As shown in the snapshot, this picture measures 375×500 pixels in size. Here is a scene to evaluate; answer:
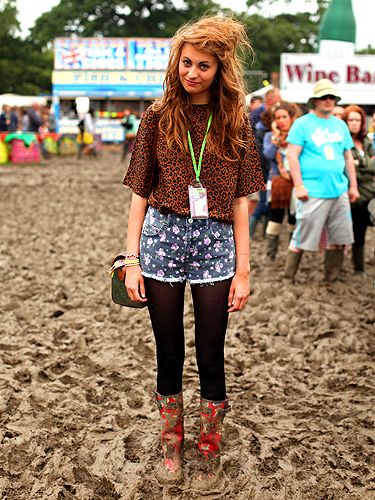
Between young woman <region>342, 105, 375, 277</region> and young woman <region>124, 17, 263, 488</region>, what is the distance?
368cm

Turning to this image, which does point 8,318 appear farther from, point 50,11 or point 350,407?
point 50,11

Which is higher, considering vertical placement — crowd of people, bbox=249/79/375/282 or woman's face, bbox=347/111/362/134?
woman's face, bbox=347/111/362/134

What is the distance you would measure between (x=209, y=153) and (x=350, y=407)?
6.03ft

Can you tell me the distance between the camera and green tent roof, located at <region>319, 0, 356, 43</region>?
78.5 feet

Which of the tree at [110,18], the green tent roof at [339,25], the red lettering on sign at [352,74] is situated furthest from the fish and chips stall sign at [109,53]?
the tree at [110,18]

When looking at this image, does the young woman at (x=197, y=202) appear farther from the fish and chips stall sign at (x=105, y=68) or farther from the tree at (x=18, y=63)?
the tree at (x=18, y=63)

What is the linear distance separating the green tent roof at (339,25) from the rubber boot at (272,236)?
771 inches

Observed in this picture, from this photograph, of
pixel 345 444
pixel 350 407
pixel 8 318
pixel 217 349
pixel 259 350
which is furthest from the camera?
pixel 8 318

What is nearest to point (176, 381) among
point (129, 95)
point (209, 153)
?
point (209, 153)

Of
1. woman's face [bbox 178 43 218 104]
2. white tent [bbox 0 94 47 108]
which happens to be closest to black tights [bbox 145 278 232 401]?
woman's face [bbox 178 43 218 104]

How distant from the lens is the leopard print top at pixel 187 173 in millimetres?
2309

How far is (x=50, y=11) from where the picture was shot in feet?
195

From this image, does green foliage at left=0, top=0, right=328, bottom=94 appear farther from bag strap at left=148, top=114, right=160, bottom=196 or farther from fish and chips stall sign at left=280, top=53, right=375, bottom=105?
bag strap at left=148, top=114, right=160, bottom=196

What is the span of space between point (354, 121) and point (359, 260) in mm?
1409
